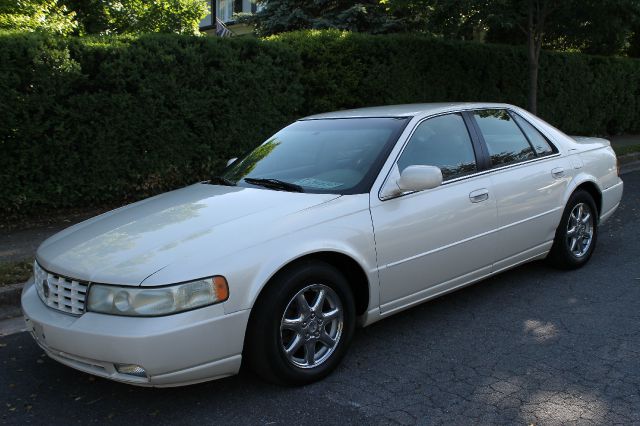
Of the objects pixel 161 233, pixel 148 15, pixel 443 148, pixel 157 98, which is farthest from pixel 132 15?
pixel 161 233

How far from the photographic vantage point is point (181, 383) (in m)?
3.09

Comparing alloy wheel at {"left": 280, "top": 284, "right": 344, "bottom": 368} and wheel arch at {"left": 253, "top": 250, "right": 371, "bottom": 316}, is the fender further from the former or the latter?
alloy wheel at {"left": 280, "top": 284, "right": 344, "bottom": 368}

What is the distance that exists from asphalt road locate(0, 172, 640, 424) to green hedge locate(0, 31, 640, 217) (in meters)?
3.30

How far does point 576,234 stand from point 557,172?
673 millimetres

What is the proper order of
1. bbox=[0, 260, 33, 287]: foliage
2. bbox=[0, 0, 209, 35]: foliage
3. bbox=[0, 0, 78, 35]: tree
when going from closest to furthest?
bbox=[0, 260, 33, 287]: foliage
bbox=[0, 0, 78, 35]: tree
bbox=[0, 0, 209, 35]: foliage

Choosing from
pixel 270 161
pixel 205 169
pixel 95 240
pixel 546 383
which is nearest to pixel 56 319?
pixel 95 240

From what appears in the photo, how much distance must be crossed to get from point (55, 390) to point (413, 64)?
9083 millimetres

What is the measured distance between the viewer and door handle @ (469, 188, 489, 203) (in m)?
4.33

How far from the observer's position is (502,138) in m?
4.88

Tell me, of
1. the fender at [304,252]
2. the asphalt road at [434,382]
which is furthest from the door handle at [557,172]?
the fender at [304,252]

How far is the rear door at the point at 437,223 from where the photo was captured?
384cm

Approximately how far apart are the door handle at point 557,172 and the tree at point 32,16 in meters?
8.19

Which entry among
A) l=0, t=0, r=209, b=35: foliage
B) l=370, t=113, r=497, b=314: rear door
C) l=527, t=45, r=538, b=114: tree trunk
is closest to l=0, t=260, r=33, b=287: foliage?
l=370, t=113, r=497, b=314: rear door

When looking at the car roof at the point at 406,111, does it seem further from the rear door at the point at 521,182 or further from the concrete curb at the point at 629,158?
the concrete curb at the point at 629,158
